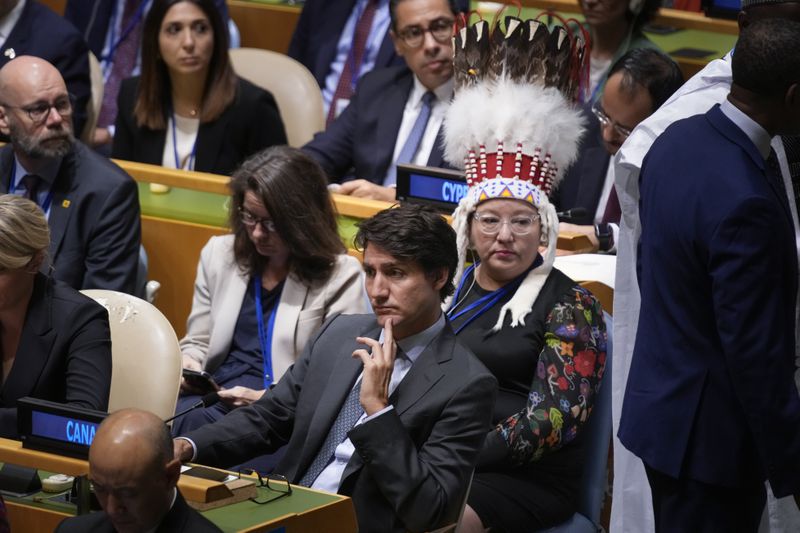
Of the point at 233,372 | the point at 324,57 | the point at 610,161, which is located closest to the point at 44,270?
the point at 233,372

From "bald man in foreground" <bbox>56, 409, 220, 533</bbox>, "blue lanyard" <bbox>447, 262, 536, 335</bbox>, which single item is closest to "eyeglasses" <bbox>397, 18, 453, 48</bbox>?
"blue lanyard" <bbox>447, 262, 536, 335</bbox>

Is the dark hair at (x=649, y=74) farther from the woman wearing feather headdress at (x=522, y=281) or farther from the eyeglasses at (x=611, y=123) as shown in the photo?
the woman wearing feather headdress at (x=522, y=281)

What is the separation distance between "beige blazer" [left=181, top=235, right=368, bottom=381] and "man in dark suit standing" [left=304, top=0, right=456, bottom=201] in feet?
3.00

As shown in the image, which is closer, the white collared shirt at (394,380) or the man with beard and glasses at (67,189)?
the white collared shirt at (394,380)

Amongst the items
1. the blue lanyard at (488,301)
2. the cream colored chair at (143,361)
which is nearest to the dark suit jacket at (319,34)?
the cream colored chair at (143,361)

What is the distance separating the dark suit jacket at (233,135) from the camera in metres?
5.60

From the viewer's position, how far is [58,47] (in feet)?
19.0

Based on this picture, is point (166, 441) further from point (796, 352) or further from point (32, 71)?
point (32, 71)

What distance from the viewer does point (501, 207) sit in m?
3.79

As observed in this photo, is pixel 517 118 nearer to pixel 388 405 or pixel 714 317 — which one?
pixel 388 405

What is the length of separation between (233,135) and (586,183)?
62.6 inches

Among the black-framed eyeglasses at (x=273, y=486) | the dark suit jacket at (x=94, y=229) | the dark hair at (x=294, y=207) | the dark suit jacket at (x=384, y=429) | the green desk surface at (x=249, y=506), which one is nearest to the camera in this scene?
the green desk surface at (x=249, y=506)

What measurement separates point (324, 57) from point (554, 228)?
3076 mm

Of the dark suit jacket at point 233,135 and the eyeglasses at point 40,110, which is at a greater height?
the eyeglasses at point 40,110
